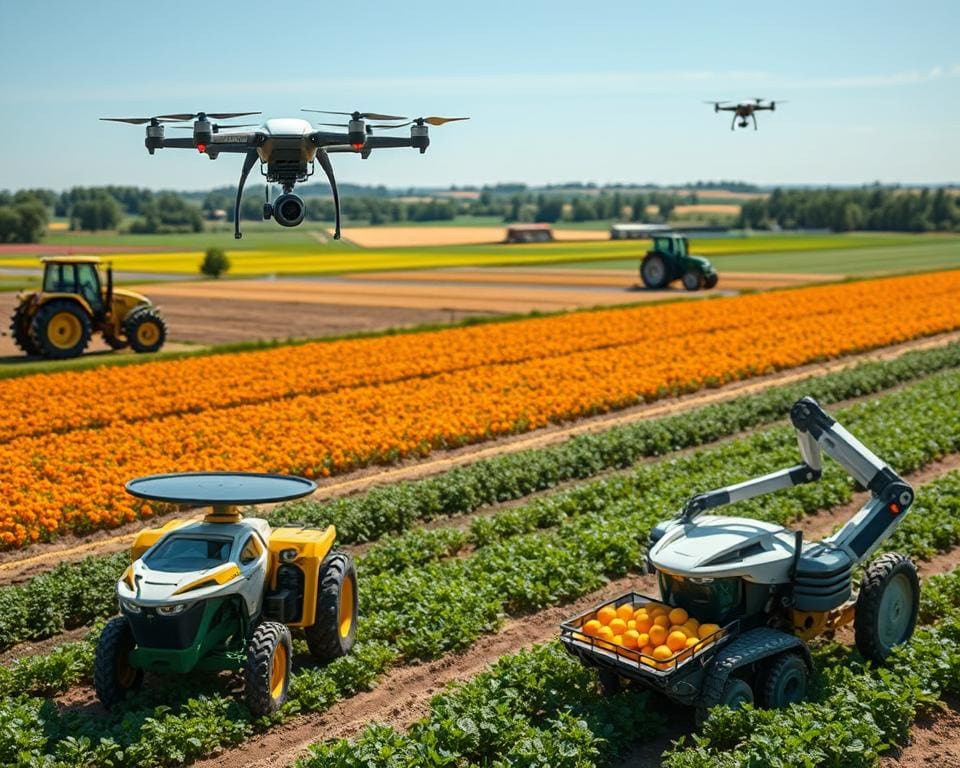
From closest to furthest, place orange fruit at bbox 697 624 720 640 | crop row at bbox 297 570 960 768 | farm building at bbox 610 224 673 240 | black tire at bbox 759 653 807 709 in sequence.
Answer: crop row at bbox 297 570 960 768
orange fruit at bbox 697 624 720 640
black tire at bbox 759 653 807 709
farm building at bbox 610 224 673 240

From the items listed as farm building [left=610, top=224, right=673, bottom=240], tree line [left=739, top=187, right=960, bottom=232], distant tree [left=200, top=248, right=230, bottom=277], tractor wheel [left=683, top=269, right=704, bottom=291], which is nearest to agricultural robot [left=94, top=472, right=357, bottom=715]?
tractor wheel [left=683, top=269, right=704, bottom=291]

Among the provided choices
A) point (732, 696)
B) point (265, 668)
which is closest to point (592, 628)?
point (732, 696)

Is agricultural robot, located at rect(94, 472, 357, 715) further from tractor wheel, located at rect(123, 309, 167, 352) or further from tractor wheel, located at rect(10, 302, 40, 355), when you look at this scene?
tractor wheel, located at rect(10, 302, 40, 355)

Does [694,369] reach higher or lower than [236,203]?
lower

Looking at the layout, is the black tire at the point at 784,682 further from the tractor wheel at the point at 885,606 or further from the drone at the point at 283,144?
the drone at the point at 283,144

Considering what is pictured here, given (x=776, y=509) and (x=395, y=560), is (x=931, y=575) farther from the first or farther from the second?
(x=395, y=560)

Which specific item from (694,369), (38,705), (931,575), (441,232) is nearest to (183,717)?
(38,705)
